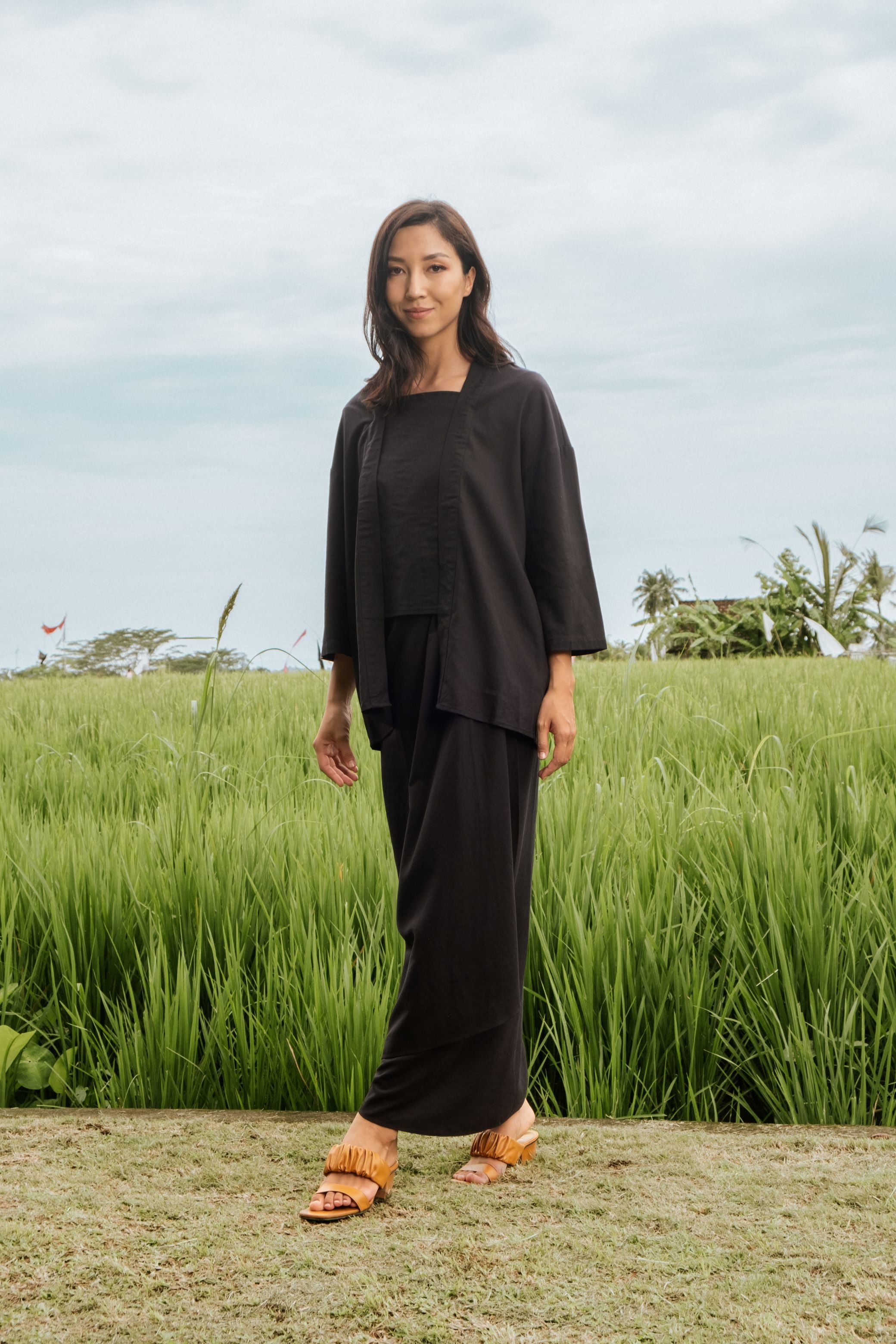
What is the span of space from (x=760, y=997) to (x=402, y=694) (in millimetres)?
1029

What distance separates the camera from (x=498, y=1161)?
68.0 inches

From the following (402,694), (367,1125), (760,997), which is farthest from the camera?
(760,997)

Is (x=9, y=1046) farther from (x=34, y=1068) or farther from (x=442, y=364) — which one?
(x=442, y=364)

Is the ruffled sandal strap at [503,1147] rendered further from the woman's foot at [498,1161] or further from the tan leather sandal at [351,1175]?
the tan leather sandal at [351,1175]

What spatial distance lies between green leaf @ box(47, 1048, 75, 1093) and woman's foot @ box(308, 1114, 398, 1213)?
79cm

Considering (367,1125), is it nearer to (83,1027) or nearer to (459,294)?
(83,1027)

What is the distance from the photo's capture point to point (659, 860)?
2457 millimetres

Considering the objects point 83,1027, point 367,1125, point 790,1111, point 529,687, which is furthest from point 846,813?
point 83,1027

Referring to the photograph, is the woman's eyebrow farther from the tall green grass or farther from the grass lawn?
the grass lawn

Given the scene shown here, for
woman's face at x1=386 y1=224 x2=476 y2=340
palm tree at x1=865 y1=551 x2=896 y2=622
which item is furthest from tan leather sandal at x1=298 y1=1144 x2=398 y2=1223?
palm tree at x1=865 y1=551 x2=896 y2=622

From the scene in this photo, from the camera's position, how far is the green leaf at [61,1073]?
7.25 ft

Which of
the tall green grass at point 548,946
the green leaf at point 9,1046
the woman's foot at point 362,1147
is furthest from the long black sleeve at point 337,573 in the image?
the green leaf at point 9,1046

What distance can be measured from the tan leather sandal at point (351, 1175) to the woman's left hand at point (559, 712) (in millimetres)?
675

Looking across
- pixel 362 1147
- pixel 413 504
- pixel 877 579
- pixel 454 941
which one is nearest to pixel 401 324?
pixel 413 504
